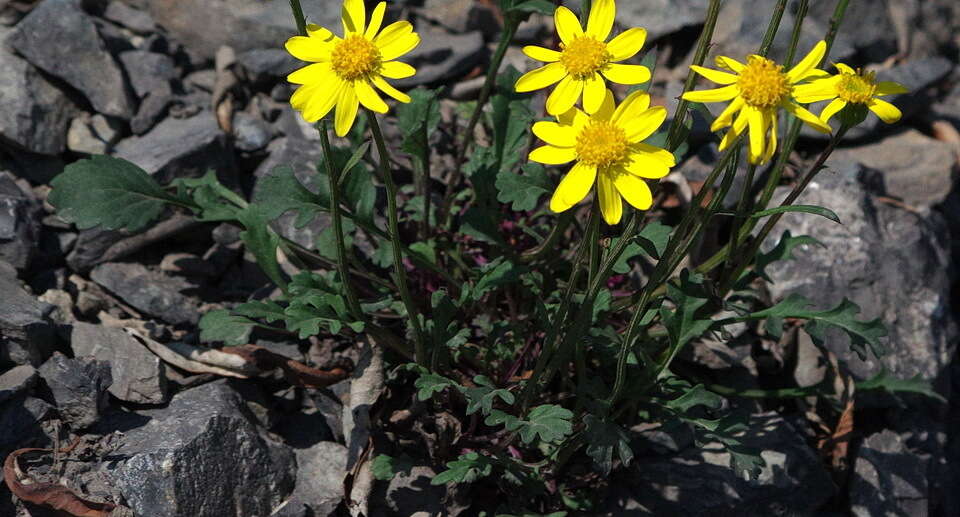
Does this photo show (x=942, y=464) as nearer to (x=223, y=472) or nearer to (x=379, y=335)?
(x=379, y=335)

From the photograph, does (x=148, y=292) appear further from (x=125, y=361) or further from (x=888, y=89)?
(x=888, y=89)

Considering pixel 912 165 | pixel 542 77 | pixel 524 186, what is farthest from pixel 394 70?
pixel 912 165

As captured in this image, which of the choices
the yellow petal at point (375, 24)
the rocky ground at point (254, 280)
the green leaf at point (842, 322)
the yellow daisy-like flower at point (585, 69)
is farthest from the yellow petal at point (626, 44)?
the rocky ground at point (254, 280)

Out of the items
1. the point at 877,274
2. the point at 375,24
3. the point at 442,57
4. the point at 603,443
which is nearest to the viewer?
the point at 375,24

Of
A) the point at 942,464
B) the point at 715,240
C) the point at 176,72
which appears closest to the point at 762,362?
the point at 715,240

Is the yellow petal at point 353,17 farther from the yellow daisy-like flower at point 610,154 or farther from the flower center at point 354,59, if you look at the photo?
the yellow daisy-like flower at point 610,154

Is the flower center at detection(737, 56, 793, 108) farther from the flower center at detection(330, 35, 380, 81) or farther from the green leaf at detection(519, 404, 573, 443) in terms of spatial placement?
the green leaf at detection(519, 404, 573, 443)
